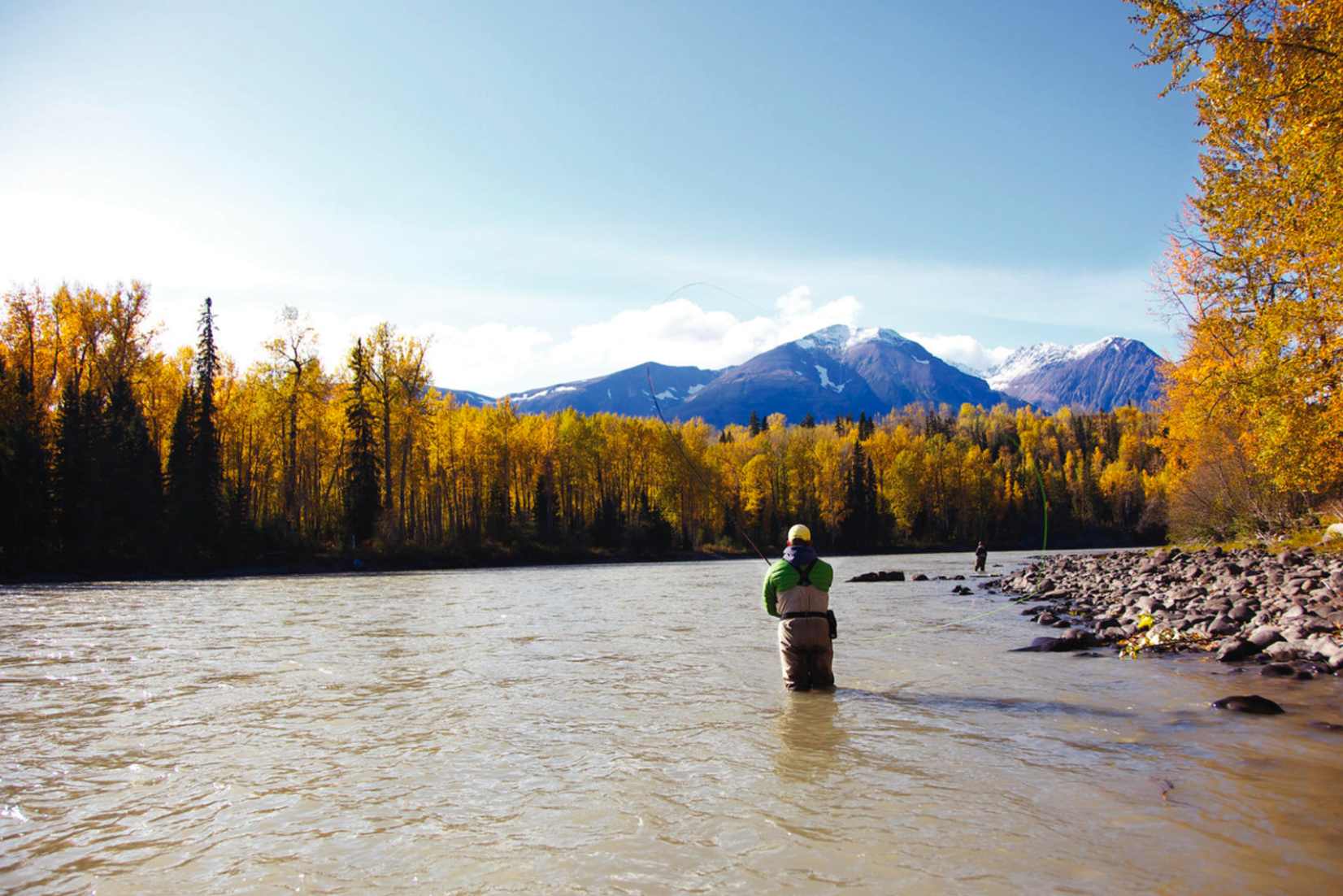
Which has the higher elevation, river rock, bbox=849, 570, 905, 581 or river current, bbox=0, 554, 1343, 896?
river current, bbox=0, 554, 1343, 896

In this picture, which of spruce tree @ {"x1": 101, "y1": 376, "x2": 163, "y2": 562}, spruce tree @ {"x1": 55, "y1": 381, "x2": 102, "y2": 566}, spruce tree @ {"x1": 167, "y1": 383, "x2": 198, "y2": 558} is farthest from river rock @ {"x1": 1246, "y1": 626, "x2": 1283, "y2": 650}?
spruce tree @ {"x1": 101, "y1": 376, "x2": 163, "y2": 562}

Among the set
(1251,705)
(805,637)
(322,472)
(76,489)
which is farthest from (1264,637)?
(322,472)

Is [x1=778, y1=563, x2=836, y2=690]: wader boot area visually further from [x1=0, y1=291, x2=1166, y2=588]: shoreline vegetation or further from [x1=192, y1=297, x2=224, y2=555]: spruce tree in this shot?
[x1=192, y1=297, x2=224, y2=555]: spruce tree

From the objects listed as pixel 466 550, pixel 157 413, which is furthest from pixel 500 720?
pixel 157 413

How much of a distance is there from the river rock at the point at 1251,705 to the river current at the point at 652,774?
215 millimetres

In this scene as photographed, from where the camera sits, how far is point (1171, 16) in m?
8.98

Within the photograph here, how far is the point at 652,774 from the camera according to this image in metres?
6.60

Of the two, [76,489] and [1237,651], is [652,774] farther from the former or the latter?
[76,489]

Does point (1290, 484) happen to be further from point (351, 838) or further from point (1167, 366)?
point (351, 838)

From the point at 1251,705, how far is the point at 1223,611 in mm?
6716

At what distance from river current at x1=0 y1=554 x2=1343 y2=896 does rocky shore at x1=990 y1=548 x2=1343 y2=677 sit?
99 centimetres

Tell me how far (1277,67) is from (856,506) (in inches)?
2930

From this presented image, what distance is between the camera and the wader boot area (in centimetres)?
899

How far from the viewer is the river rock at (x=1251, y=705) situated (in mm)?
7988
